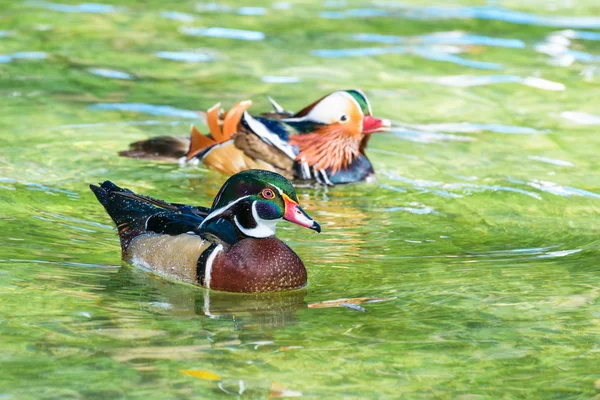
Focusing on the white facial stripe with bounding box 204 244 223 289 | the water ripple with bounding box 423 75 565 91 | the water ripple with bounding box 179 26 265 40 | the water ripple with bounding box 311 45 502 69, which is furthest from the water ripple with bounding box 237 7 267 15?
the white facial stripe with bounding box 204 244 223 289

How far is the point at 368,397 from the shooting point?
5.52 m

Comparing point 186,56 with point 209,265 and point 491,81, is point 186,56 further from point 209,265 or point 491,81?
point 209,265

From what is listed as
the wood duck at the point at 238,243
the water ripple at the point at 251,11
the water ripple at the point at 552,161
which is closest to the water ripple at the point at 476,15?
the water ripple at the point at 251,11

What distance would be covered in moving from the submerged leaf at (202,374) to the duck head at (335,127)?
4.95 m

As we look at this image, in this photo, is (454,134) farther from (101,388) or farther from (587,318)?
(101,388)

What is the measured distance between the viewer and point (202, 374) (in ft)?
18.6

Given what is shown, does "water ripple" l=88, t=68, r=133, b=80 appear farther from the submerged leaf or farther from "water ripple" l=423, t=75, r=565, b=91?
the submerged leaf

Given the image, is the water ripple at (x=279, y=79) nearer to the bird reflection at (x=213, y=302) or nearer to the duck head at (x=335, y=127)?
the duck head at (x=335, y=127)

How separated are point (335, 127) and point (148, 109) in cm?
245

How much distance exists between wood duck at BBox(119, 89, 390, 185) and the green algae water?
7.0 inches

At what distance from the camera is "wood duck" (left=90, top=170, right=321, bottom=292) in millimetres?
6984

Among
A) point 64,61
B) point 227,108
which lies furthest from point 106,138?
point 64,61

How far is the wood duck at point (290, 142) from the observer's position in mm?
10328

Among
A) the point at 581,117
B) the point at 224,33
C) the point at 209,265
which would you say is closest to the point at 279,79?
the point at 224,33
